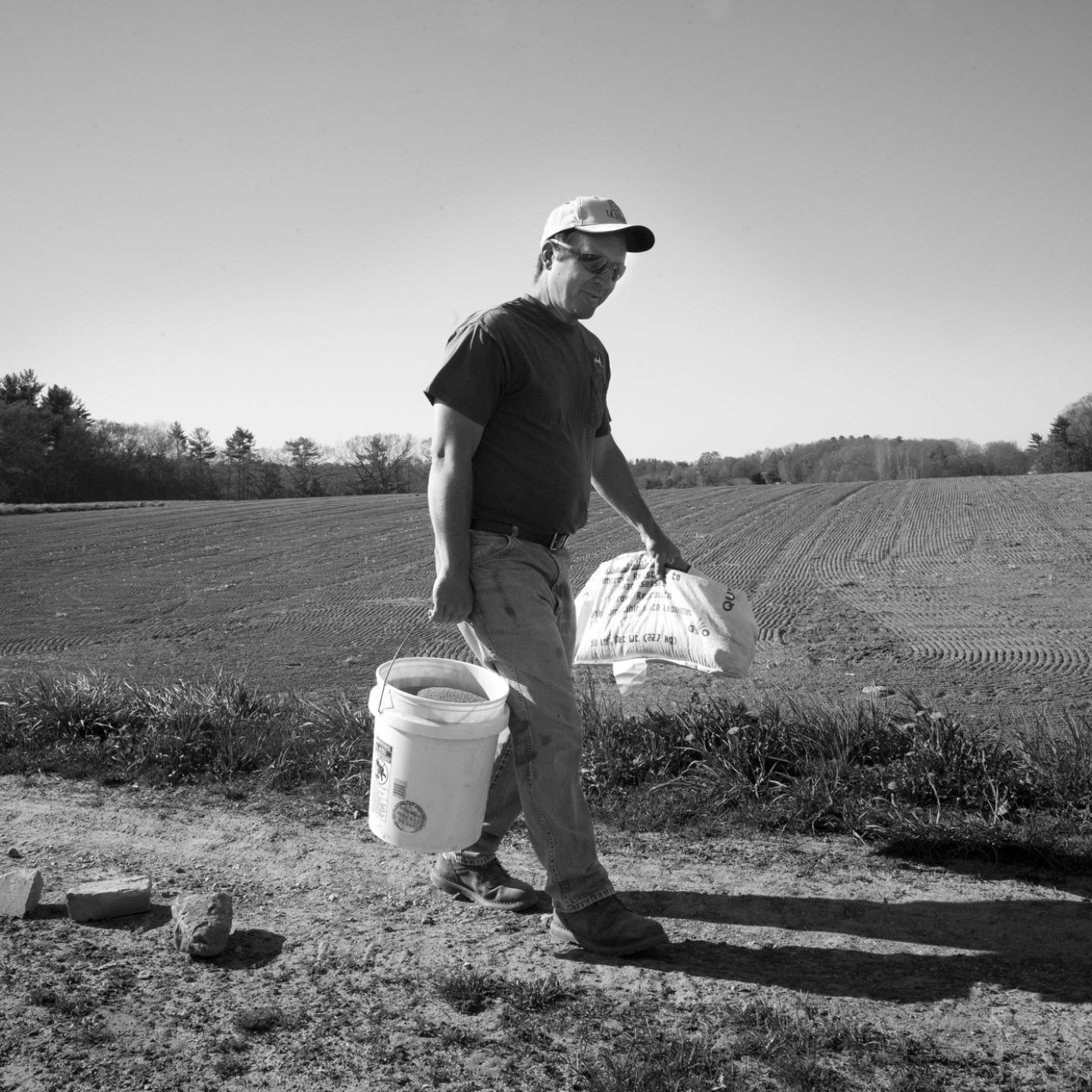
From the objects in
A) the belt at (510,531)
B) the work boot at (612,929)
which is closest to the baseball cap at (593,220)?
the belt at (510,531)

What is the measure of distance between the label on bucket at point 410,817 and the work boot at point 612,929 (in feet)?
1.60

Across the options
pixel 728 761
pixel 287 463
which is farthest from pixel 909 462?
pixel 728 761

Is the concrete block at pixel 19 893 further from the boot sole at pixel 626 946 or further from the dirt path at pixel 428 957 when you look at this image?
the boot sole at pixel 626 946

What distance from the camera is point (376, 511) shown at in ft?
86.3

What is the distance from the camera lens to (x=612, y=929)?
9.54 ft

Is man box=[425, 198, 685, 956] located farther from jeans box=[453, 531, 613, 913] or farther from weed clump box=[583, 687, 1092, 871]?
weed clump box=[583, 687, 1092, 871]

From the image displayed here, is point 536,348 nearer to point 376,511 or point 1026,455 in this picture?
point 376,511

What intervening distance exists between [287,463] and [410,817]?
67.4m

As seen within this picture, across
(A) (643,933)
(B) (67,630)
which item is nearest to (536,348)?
(A) (643,933)

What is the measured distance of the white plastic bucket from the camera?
294 cm

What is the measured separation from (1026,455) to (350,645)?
208 feet

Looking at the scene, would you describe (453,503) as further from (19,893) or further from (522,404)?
(19,893)

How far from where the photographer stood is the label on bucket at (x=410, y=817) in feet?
9.76

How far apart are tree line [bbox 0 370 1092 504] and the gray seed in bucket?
48711 mm
